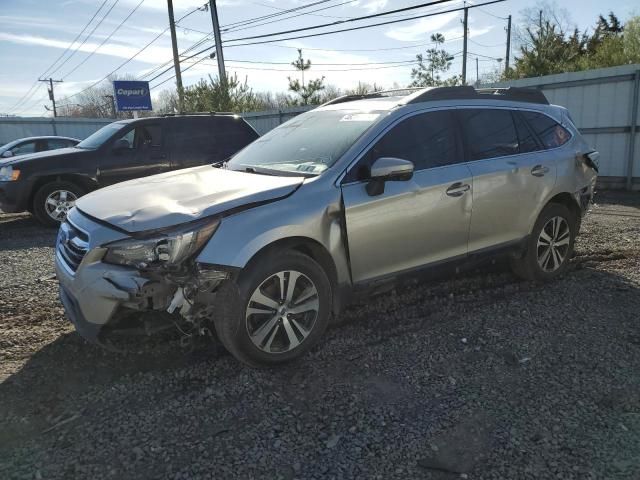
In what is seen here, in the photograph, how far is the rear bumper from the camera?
8.12m

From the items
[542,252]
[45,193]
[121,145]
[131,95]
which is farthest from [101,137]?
[131,95]

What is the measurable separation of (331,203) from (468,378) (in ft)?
4.82

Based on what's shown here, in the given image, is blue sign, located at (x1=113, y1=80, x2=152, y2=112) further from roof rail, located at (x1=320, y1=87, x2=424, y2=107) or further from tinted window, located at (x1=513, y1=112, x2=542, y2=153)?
tinted window, located at (x1=513, y1=112, x2=542, y2=153)

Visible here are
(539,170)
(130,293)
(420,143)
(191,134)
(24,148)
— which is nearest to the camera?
(130,293)

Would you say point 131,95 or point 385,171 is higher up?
point 131,95

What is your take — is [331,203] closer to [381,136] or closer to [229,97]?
[381,136]

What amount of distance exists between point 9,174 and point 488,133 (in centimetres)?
759

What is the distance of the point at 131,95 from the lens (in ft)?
68.6

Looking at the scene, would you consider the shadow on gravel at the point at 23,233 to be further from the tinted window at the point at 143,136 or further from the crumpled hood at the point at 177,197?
the crumpled hood at the point at 177,197

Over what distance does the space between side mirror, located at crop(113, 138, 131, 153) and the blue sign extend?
1358cm

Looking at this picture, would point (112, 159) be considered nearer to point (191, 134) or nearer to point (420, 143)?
point (191, 134)

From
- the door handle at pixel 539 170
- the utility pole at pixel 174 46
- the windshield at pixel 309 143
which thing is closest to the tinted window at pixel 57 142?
the utility pole at pixel 174 46

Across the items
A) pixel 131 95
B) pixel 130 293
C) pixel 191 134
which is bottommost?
pixel 130 293

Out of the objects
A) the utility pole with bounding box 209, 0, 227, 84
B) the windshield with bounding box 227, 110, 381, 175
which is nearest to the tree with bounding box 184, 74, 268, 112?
the utility pole with bounding box 209, 0, 227, 84
